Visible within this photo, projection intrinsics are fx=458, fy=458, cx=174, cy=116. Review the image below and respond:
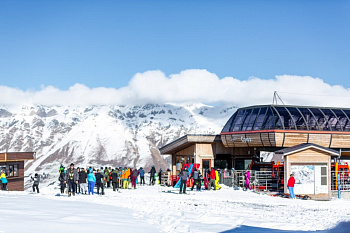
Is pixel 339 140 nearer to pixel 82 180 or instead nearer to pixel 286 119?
pixel 286 119

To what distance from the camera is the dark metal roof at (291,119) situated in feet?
110

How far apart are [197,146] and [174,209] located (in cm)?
1907

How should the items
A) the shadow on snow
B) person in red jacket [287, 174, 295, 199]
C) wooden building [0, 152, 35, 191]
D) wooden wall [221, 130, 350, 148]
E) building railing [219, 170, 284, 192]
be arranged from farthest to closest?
wooden building [0, 152, 35, 191]
wooden wall [221, 130, 350, 148]
building railing [219, 170, 284, 192]
person in red jacket [287, 174, 295, 199]
the shadow on snow

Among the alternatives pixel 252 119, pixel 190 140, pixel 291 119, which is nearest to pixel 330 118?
pixel 291 119

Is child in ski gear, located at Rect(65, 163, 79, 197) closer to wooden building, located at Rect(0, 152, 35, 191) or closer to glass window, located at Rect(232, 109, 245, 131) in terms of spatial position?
glass window, located at Rect(232, 109, 245, 131)

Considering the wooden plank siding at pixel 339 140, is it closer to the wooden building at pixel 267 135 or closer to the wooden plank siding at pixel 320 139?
the wooden building at pixel 267 135

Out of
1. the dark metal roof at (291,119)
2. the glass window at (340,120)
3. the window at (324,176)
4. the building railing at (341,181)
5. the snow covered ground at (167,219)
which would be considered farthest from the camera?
the glass window at (340,120)

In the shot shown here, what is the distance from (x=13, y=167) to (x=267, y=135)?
28156mm

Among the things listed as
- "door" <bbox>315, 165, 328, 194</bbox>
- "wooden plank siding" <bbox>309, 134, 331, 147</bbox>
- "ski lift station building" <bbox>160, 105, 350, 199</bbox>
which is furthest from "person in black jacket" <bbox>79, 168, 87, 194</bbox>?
"wooden plank siding" <bbox>309, 134, 331, 147</bbox>

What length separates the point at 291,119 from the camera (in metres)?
33.7

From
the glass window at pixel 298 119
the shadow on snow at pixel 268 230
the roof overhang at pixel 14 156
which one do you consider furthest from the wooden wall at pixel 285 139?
the roof overhang at pixel 14 156

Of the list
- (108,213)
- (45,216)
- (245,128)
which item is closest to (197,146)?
(245,128)

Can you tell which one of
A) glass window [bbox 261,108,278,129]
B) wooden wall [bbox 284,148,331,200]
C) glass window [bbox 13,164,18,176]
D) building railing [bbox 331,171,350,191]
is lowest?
glass window [bbox 13,164,18,176]

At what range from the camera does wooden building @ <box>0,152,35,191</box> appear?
151 feet
